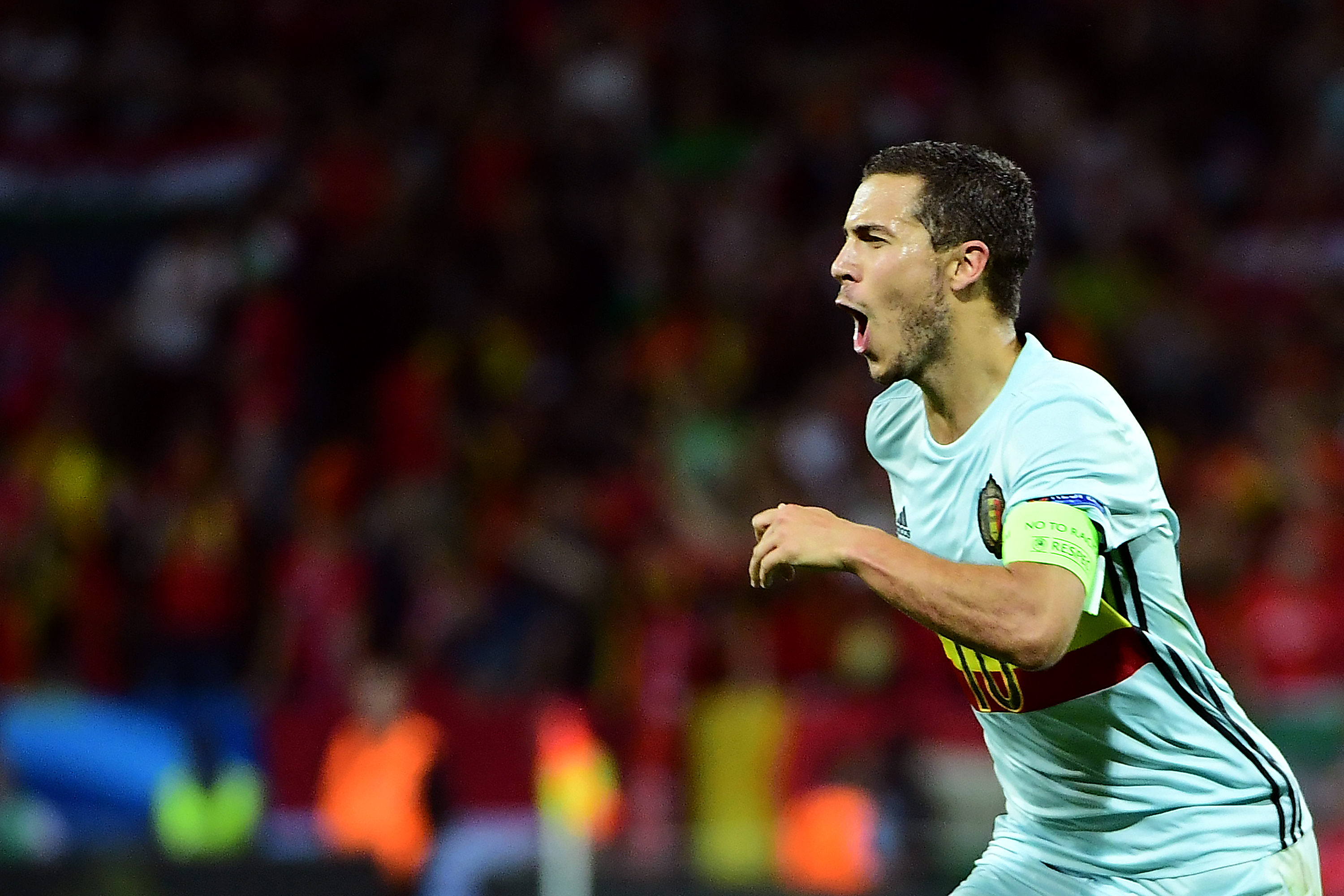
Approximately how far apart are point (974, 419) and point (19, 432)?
8.63m

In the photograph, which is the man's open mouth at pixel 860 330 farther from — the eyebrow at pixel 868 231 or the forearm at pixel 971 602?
the forearm at pixel 971 602

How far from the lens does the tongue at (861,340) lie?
11.5ft

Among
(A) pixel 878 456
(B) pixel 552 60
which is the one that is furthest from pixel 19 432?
(A) pixel 878 456

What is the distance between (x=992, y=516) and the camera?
3.33 meters

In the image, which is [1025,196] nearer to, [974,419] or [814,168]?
[974,419]

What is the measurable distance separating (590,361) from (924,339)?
24.4ft

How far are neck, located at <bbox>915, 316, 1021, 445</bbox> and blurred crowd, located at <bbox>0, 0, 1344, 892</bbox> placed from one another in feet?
15.6

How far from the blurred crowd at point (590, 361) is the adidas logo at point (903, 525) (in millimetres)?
4463

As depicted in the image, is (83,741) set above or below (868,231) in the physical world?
above

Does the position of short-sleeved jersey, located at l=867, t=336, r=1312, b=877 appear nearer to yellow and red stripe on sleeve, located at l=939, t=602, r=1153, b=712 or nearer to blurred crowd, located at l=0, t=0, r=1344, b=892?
yellow and red stripe on sleeve, located at l=939, t=602, r=1153, b=712

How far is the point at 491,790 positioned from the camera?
902 cm

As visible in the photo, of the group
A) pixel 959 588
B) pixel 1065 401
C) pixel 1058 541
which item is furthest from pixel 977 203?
pixel 959 588

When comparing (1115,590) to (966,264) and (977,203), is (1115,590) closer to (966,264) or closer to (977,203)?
(966,264)

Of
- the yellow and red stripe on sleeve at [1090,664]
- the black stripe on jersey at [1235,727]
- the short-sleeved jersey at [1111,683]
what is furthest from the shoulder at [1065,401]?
the black stripe on jersey at [1235,727]
